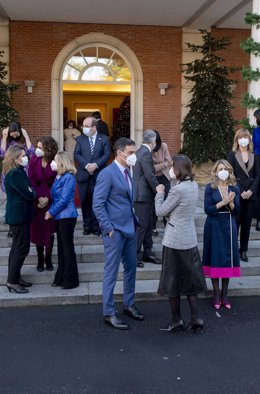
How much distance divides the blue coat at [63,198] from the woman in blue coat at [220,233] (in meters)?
1.60

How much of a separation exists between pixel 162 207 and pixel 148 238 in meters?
1.93

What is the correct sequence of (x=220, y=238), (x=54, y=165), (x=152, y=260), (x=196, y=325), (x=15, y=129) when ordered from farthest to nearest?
(x=15, y=129) < (x=152, y=260) < (x=54, y=165) < (x=220, y=238) < (x=196, y=325)

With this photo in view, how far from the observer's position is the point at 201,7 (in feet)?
42.9

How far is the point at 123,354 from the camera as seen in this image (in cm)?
420

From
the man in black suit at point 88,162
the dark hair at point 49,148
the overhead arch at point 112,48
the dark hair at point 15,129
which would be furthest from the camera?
the overhead arch at point 112,48

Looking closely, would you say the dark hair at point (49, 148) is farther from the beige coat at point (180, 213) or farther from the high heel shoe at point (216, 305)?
the high heel shoe at point (216, 305)

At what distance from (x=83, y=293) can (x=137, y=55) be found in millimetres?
10780

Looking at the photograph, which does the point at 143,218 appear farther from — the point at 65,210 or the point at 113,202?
the point at 113,202

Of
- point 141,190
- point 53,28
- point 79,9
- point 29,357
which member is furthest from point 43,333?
point 53,28

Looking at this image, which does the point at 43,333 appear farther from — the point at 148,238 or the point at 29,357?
the point at 148,238

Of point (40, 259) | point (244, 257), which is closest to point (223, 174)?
point (244, 257)

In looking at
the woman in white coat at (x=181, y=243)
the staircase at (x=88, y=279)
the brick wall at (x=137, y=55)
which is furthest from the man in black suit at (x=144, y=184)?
the brick wall at (x=137, y=55)

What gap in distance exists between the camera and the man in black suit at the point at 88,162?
6.93 metres

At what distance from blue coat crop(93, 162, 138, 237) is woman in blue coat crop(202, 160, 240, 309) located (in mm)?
1037
